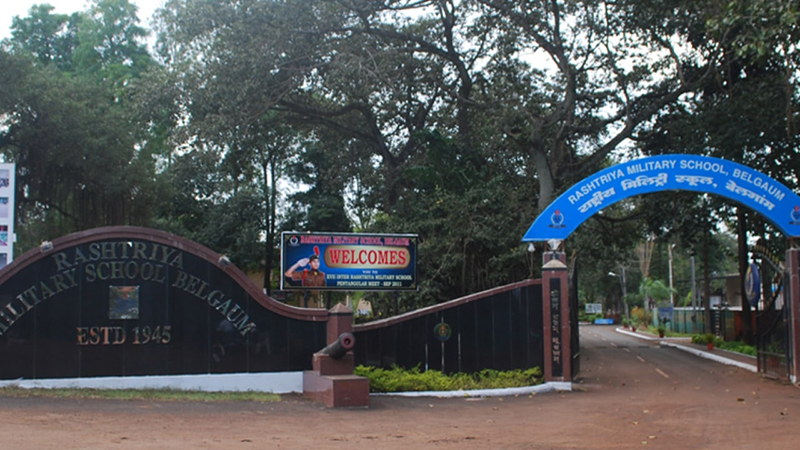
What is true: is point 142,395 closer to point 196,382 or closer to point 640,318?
point 196,382

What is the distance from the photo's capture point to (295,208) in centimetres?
4150

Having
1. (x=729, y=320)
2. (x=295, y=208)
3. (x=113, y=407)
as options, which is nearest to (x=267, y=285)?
(x=295, y=208)

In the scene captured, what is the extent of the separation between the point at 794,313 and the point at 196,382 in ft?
41.1

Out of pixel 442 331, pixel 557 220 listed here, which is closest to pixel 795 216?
pixel 557 220

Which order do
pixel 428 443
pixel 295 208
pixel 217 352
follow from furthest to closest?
pixel 295 208
pixel 217 352
pixel 428 443

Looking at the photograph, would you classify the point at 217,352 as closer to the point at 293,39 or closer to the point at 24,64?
the point at 293,39

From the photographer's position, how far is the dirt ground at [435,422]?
9.84 meters

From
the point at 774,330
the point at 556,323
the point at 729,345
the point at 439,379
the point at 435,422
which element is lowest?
the point at 729,345

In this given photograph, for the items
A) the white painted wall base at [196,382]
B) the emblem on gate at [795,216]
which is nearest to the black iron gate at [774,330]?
the emblem on gate at [795,216]

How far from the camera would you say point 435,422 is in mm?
12180

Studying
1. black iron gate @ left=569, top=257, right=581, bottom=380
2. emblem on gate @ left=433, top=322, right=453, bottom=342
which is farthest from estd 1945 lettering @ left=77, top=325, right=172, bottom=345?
black iron gate @ left=569, top=257, right=581, bottom=380

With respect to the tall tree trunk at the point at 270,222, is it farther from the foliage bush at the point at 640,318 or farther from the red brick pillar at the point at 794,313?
the foliage bush at the point at 640,318

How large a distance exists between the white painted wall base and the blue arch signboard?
20.4 ft

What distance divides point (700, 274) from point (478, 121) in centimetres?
6053
